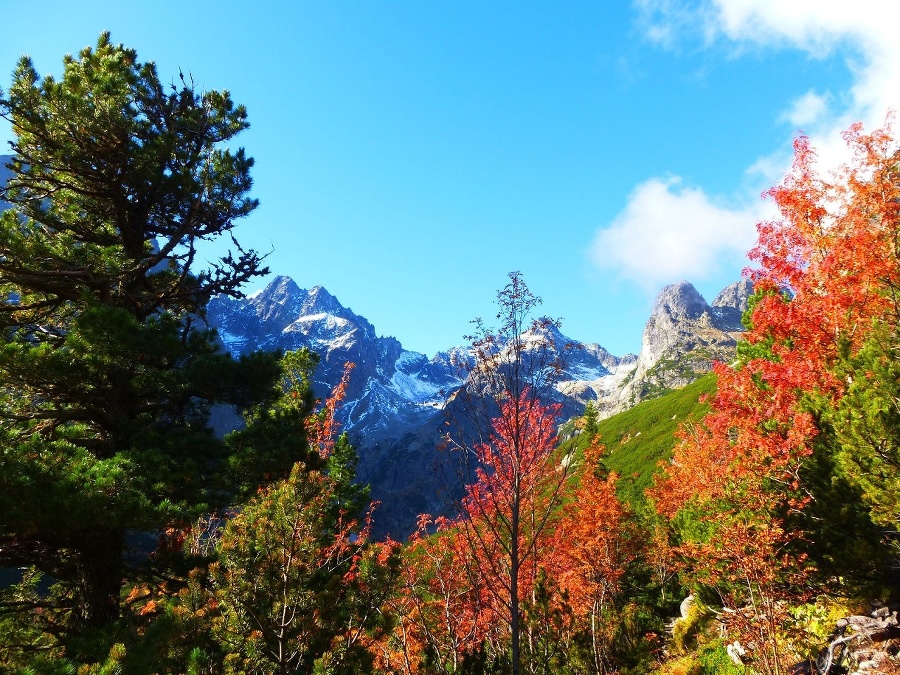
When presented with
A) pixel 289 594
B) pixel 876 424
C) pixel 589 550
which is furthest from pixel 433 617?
pixel 876 424

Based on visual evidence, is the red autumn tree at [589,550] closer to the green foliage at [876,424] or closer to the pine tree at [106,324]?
the green foliage at [876,424]

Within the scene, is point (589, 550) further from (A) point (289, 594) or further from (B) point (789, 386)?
(A) point (289, 594)

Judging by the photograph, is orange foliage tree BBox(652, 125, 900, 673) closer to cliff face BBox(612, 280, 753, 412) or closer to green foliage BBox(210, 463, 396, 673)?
green foliage BBox(210, 463, 396, 673)

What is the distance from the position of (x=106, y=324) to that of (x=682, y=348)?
196 meters

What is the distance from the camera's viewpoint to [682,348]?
176 m

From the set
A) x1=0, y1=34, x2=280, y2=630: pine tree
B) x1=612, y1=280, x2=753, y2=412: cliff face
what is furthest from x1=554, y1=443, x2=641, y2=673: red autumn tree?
x1=612, y1=280, x2=753, y2=412: cliff face

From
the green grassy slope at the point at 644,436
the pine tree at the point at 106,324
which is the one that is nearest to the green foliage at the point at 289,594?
the pine tree at the point at 106,324

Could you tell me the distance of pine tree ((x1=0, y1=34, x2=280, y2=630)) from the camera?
6117 millimetres

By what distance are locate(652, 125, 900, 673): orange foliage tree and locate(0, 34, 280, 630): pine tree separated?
10555 millimetres

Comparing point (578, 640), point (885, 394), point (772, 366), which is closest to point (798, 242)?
point (772, 366)

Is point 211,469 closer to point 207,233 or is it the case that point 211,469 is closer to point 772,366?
point 207,233

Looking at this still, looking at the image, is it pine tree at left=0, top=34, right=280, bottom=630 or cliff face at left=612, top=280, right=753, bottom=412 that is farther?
cliff face at left=612, top=280, right=753, bottom=412

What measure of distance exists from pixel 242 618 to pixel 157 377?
4863 mm

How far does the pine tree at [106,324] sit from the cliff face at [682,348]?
494 ft
